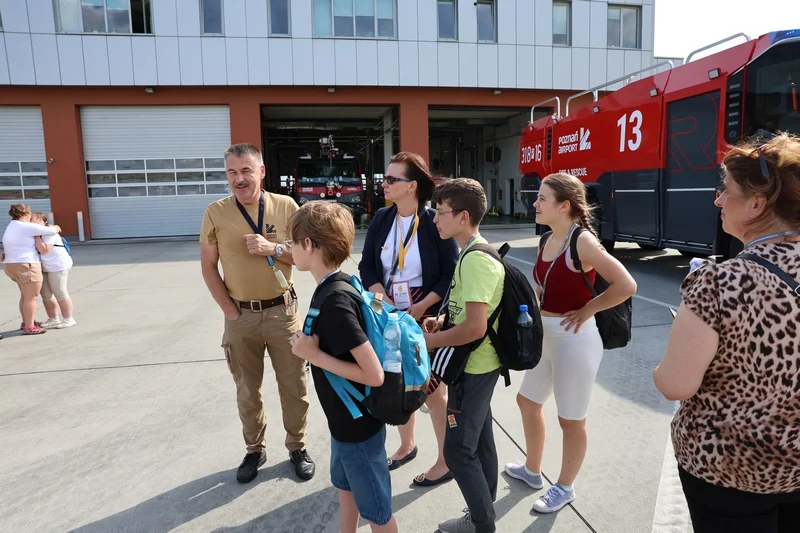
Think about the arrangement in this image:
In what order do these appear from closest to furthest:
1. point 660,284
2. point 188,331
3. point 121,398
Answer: point 121,398 → point 188,331 → point 660,284

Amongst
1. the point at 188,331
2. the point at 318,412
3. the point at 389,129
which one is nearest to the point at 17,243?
the point at 188,331

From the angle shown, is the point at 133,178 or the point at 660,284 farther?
the point at 133,178

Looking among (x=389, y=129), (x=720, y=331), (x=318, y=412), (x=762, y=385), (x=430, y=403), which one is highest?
(x=389, y=129)

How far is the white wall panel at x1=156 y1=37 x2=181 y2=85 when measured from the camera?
1634 centimetres

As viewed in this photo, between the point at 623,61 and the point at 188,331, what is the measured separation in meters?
18.4

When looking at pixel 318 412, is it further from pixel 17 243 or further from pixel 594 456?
pixel 17 243

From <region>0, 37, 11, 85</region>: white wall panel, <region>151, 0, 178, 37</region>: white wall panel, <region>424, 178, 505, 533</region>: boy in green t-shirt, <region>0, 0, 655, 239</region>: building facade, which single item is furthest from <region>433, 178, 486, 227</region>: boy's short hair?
<region>0, 37, 11, 85</region>: white wall panel

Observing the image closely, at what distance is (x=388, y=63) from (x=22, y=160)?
1211cm

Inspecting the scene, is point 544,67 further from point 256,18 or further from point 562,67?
point 256,18

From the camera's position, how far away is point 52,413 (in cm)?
396

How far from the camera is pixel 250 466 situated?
3.03 m

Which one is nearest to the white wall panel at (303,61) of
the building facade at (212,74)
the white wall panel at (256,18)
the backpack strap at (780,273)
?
the building facade at (212,74)

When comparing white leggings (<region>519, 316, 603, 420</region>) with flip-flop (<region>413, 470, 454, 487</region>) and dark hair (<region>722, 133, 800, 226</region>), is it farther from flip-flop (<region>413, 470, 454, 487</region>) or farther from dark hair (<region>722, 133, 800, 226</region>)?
dark hair (<region>722, 133, 800, 226</region>)

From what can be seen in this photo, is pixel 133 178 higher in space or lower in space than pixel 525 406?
higher
